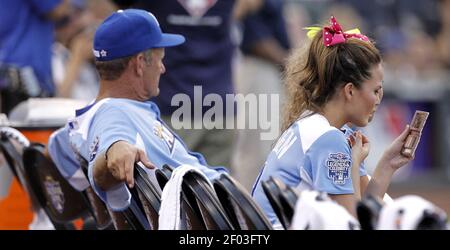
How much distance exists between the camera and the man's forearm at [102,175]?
4227 mm

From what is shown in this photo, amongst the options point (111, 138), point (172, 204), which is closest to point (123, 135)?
point (111, 138)

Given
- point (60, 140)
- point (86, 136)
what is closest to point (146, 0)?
point (60, 140)

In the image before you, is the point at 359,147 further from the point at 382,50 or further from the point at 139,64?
the point at 382,50

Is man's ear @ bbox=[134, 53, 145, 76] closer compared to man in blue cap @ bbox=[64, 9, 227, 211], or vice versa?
man in blue cap @ bbox=[64, 9, 227, 211]

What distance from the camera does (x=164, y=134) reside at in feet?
15.4

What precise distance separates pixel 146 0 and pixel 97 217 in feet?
6.79

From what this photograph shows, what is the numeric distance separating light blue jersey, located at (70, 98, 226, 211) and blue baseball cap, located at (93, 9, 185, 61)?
0.70 ft

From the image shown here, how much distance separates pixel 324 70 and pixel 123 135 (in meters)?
0.78

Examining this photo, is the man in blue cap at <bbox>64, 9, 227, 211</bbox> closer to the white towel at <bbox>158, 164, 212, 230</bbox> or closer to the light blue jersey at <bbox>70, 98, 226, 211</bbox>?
the light blue jersey at <bbox>70, 98, 226, 211</bbox>

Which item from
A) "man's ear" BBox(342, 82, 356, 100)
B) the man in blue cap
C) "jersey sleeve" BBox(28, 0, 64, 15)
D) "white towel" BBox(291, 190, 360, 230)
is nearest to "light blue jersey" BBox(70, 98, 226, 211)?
the man in blue cap

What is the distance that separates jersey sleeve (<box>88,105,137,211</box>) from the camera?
4.32 meters

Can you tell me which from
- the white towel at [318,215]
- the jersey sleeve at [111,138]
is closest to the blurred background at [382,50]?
the jersey sleeve at [111,138]

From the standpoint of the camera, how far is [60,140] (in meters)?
5.09
